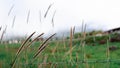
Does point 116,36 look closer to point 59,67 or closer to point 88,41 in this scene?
point 88,41

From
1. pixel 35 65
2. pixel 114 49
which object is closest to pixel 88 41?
pixel 114 49

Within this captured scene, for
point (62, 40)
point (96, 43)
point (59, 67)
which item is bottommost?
point (59, 67)

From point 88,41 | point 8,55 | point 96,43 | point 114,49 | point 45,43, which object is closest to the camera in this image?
point 45,43

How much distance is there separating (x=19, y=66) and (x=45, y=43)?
1196 millimetres

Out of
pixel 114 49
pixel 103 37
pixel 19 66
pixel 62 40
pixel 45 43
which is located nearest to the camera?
pixel 45 43

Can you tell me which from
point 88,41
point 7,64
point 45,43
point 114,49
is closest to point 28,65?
point 7,64

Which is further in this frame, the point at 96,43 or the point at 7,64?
the point at 96,43

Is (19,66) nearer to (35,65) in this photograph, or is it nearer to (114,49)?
(35,65)

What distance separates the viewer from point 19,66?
5141mm

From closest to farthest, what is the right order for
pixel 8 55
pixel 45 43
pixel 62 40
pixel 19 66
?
1. pixel 45 43
2. pixel 19 66
3. pixel 62 40
4. pixel 8 55

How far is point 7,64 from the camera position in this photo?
5930 mm

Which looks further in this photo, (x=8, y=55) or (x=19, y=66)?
(x=8, y=55)

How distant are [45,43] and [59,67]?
201 centimetres

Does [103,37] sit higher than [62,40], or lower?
higher
